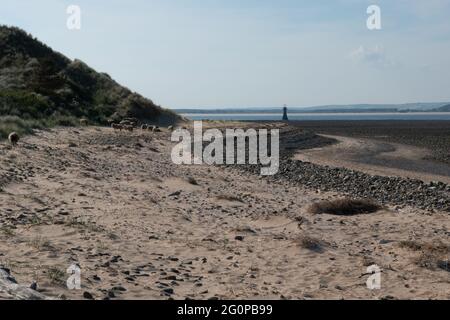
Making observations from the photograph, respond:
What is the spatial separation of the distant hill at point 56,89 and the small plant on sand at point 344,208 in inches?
867

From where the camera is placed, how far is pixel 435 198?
1680cm

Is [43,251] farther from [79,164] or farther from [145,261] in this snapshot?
[79,164]

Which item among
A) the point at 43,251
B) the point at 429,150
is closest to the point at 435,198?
the point at 43,251

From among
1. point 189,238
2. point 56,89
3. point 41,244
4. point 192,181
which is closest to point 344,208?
point 189,238

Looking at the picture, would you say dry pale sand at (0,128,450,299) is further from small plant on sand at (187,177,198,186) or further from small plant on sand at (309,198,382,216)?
small plant on sand at (309,198,382,216)

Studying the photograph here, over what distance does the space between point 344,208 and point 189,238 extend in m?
4.97

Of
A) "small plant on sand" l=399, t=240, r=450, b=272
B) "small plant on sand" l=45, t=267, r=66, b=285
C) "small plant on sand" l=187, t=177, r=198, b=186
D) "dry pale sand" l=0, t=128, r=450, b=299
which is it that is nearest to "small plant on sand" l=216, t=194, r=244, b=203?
"dry pale sand" l=0, t=128, r=450, b=299

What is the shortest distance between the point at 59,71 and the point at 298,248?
46.3 metres

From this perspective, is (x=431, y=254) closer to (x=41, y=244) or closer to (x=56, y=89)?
(x=41, y=244)

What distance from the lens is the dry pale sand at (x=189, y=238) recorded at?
7.76m

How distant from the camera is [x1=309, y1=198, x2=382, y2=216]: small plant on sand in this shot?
13.7 metres

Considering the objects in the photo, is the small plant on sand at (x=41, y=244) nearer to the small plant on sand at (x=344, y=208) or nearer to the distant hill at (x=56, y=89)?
the small plant on sand at (x=344, y=208)

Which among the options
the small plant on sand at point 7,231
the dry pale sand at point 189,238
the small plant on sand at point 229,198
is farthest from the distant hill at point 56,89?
the small plant on sand at point 7,231
